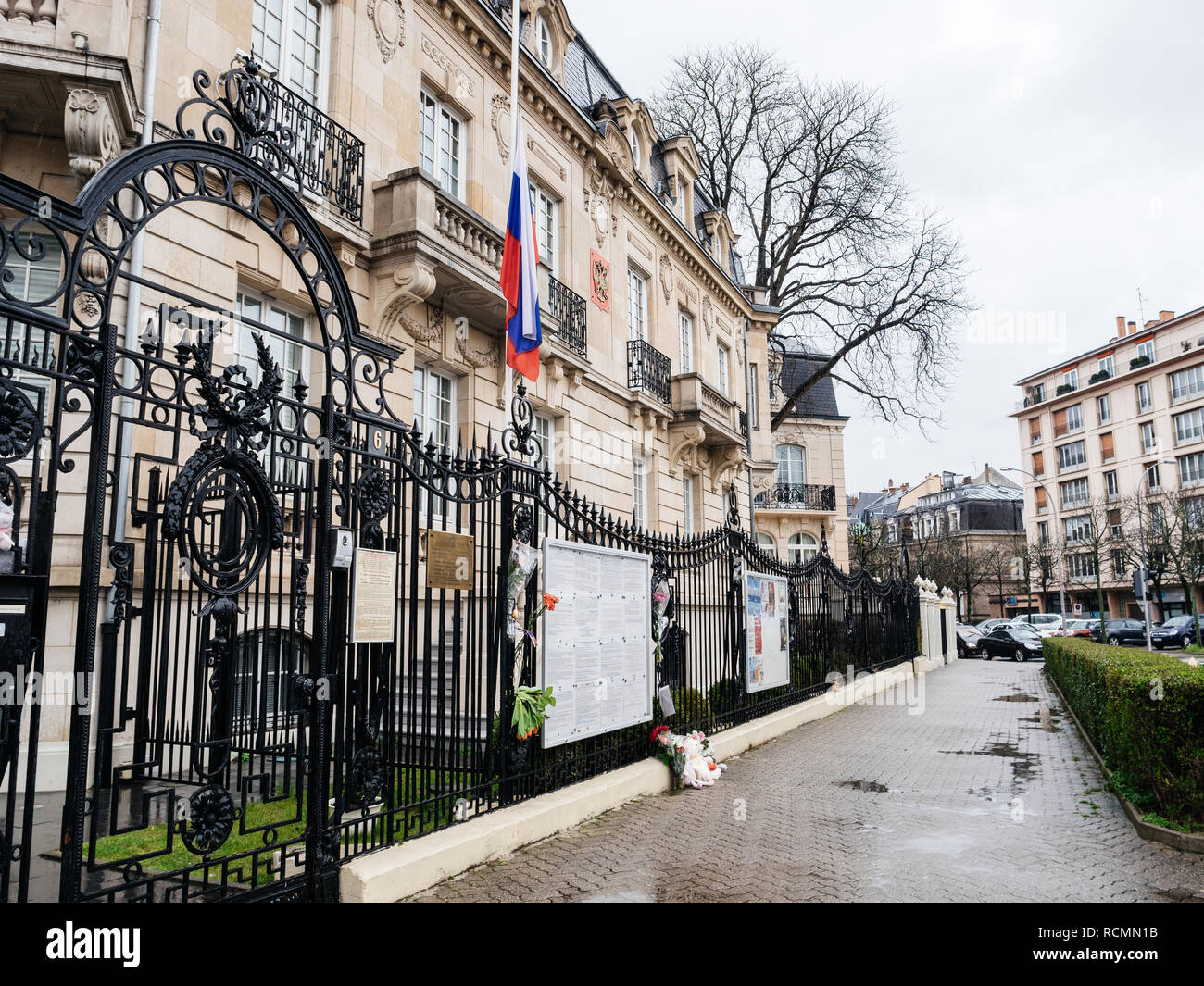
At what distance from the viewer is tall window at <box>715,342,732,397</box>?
26.2m

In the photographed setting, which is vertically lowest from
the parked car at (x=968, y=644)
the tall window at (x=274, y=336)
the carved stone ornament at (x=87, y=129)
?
the parked car at (x=968, y=644)

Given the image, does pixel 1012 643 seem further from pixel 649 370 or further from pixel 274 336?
pixel 274 336

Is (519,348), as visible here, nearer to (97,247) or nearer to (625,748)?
(625,748)

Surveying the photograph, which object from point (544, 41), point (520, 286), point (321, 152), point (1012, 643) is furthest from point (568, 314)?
point (1012, 643)

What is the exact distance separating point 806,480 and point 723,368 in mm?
16518

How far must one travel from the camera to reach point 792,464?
137ft

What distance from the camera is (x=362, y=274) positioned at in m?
11.3

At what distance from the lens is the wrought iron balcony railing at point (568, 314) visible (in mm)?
15728

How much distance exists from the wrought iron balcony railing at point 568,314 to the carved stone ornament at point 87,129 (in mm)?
8296

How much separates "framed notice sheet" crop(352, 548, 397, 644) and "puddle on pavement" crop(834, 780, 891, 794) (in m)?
5.48

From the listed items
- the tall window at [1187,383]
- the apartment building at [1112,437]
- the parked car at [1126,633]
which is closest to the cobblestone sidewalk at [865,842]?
the parked car at [1126,633]

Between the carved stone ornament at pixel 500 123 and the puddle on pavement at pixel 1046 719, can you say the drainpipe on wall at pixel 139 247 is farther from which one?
the puddle on pavement at pixel 1046 719

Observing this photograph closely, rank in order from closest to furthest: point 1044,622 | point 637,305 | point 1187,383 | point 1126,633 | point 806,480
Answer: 1. point 637,305
2. point 1126,633
3. point 806,480
4. point 1044,622
5. point 1187,383

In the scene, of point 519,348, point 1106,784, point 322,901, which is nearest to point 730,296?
point 519,348
